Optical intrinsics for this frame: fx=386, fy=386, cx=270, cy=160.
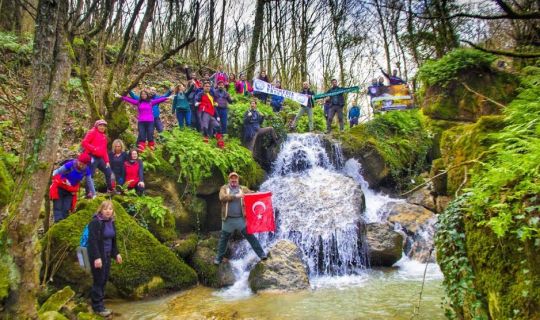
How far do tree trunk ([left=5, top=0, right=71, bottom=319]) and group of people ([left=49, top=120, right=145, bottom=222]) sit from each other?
11.5 feet

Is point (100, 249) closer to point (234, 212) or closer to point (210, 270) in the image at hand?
point (234, 212)

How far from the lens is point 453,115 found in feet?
40.4

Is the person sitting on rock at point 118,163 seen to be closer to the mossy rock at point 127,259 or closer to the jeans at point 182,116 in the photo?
the mossy rock at point 127,259

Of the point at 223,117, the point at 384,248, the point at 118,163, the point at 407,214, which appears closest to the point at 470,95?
the point at 407,214

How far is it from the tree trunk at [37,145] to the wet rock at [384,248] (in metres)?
7.53

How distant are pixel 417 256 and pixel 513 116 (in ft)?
21.2

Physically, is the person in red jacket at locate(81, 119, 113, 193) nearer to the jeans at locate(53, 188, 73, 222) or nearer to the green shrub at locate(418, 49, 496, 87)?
the jeans at locate(53, 188, 73, 222)

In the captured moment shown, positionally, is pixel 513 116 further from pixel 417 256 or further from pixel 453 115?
pixel 453 115

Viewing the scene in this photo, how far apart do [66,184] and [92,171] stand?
93 centimetres

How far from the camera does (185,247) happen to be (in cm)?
913

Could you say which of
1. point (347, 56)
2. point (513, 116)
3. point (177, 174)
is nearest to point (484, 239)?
point (513, 116)

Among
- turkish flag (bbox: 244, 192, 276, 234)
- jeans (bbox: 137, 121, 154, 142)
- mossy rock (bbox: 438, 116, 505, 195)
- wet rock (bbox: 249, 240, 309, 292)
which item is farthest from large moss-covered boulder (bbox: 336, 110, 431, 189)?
mossy rock (bbox: 438, 116, 505, 195)

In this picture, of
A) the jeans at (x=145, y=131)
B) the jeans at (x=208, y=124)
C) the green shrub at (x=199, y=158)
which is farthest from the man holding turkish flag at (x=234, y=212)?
the jeans at (x=208, y=124)

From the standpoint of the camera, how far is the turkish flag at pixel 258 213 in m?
8.81
